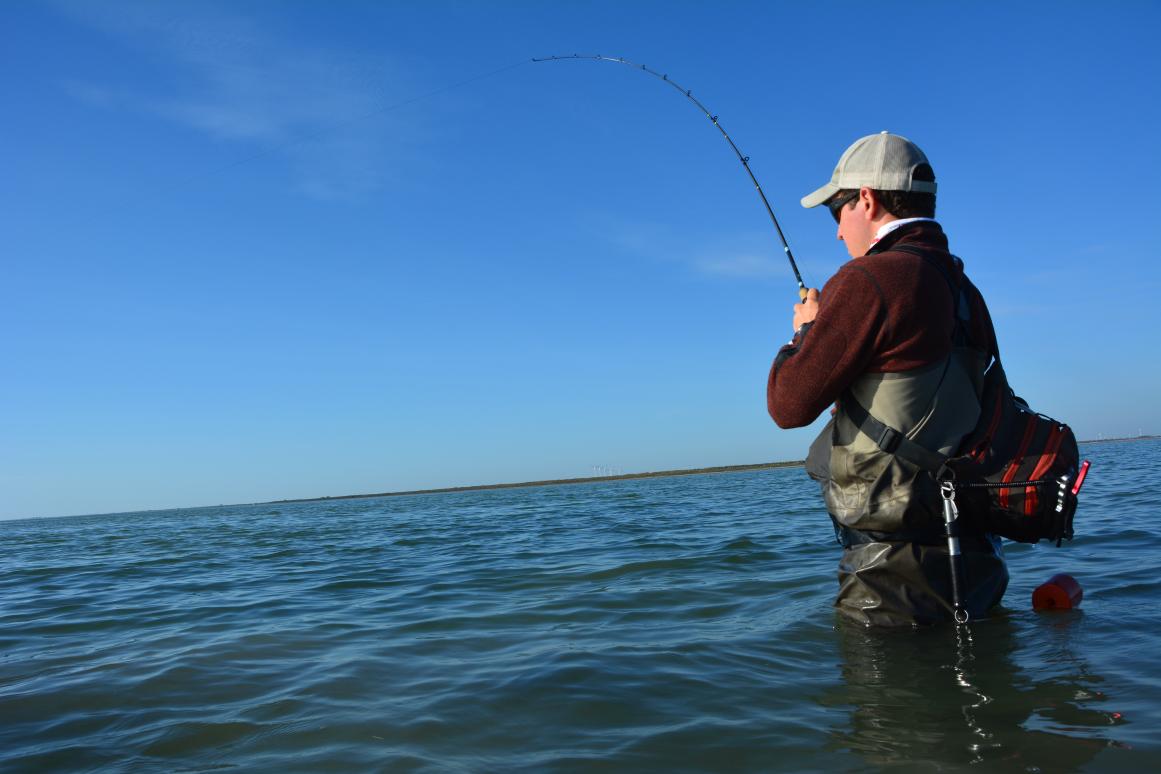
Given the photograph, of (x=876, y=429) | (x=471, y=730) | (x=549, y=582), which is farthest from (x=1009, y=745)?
(x=549, y=582)

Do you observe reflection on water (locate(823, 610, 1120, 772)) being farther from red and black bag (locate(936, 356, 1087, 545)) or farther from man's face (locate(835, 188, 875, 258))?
man's face (locate(835, 188, 875, 258))

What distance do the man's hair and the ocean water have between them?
1.85 m

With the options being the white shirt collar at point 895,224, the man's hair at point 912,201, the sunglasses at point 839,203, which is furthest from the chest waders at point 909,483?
the sunglasses at point 839,203

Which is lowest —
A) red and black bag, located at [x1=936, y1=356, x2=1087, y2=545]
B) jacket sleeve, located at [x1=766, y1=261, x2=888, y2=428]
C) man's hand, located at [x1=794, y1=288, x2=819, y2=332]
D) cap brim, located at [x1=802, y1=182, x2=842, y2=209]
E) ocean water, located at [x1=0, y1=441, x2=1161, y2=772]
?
ocean water, located at [x1=0, y1=441, x2=1161, y2=772]

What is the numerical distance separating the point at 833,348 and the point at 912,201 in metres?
0.88

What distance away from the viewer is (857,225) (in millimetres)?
3520

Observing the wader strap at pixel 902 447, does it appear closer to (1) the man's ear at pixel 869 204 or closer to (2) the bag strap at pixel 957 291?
(2) the bag strap at pixel 957 291

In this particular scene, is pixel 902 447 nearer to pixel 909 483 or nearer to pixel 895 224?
pixel 909 483

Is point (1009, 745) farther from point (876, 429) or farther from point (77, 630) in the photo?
point (77, 630)

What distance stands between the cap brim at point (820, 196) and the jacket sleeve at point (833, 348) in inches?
23.6

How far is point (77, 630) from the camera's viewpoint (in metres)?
6.00

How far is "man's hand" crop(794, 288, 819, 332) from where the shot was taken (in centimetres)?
351

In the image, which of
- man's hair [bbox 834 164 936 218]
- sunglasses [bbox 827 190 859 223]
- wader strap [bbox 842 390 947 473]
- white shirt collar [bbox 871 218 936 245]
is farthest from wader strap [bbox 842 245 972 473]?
sunglasses [bbox 827 190 859 223]

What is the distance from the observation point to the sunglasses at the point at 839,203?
3.50 metres
